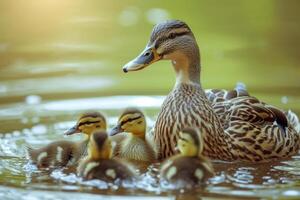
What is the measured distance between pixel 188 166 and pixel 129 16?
6700 millimetres

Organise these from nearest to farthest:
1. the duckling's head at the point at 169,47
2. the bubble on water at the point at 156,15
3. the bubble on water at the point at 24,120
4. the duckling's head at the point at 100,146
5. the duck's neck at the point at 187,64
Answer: the duckling's head at the point at 100,146 < the duckling's head at the point at 169,47 < the duck's neck at the point at 187,64 < the bubble on water at the point at 24,120 < the bubble on water at the point at 156,15

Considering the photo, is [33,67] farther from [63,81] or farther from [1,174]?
[1,174]

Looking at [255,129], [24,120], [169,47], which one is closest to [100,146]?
[169,47]

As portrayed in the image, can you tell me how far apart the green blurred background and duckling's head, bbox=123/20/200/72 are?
5.10ft

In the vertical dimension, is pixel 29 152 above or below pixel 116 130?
below

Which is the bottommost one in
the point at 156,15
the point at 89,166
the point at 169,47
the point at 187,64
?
the point at 89,166

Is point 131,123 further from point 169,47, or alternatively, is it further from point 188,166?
point 188,166

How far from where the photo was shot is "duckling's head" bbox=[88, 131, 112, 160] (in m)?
5.71

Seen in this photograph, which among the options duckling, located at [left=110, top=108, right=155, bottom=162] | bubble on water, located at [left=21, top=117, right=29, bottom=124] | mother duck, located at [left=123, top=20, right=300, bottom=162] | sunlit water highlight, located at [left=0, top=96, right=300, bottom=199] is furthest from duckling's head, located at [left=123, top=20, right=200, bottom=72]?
bubble on water, located at [left=21, top=117, right=29, bottom=124]

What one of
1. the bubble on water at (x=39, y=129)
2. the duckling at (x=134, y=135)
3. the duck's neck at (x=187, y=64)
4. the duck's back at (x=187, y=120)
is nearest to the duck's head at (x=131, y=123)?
the duckling at (x=134, y=135)

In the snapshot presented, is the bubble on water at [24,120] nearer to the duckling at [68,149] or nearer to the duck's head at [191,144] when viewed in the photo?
the duckling at [68,149]

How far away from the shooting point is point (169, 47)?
21.3 ft

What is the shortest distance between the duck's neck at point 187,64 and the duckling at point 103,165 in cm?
99

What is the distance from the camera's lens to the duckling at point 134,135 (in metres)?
6.34
